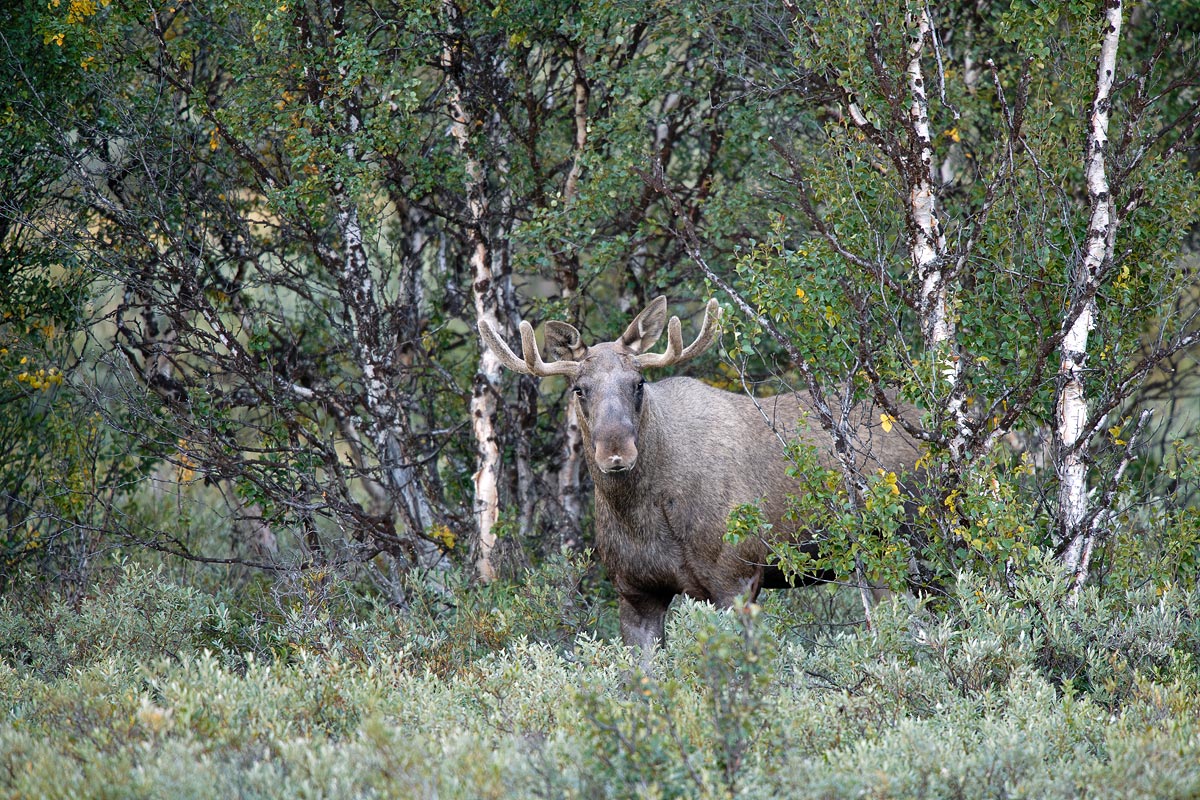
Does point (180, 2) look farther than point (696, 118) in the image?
No

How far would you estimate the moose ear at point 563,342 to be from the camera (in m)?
7.34

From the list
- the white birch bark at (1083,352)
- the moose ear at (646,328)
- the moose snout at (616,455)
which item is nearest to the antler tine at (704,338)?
the moose ear at (646,328)

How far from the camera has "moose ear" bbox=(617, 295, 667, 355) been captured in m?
7.50

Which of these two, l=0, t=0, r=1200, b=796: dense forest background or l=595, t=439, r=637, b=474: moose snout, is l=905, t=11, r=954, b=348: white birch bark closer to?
l=0, t=0, r=1200, b=796: dense forest background

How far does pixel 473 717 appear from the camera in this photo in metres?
5.39

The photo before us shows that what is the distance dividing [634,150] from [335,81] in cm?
222

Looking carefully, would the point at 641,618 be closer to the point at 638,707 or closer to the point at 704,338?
the point at 704,338

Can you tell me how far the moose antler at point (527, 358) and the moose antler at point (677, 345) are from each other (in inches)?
18.0

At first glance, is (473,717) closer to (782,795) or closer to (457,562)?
(782,795)

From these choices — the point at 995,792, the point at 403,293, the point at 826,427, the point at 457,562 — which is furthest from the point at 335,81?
the point at 995,792

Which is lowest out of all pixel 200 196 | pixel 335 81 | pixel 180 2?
pixel 200 196

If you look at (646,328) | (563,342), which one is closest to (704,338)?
(646,328)

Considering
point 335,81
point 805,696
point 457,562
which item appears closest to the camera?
point 805,696

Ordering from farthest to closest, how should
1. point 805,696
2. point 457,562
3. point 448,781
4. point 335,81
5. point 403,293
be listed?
point 403,293 < point 457,562 < point 335,81 < point 805,696 < point 448,781
